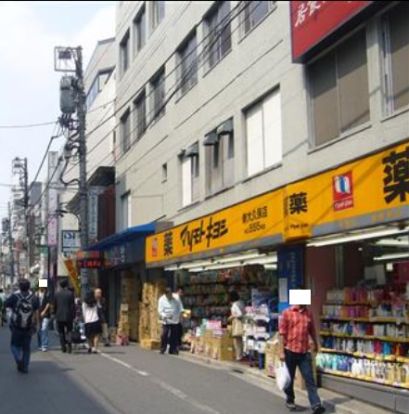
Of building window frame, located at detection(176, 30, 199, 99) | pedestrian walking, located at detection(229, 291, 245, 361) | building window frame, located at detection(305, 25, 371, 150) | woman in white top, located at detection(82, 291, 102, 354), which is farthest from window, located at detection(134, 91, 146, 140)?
building window frame, located at detection(305, 25, 371, 150)

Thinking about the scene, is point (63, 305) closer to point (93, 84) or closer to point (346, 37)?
point (346, 37)

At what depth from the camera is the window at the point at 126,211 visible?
2860 centimetres

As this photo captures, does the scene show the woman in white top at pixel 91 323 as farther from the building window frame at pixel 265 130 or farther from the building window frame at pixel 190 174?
the building window frame at pixel 265 130

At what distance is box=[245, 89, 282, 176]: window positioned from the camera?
14.8 meters

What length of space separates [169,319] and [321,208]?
9018 mm

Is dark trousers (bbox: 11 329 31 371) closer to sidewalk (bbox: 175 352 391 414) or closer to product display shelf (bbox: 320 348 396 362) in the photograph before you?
sidewalk (bbox: 175 352 391 414)

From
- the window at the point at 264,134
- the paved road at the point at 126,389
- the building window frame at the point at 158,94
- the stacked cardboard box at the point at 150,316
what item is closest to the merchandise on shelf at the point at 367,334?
the paved road at the point at 126,389

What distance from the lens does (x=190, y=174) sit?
20.7m

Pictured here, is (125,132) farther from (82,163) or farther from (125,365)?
(125,365)

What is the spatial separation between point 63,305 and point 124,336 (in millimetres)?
5636

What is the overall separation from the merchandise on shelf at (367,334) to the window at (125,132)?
17.4 meters

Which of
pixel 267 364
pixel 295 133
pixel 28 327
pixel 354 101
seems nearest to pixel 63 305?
pixel 28 327

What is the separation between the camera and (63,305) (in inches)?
732

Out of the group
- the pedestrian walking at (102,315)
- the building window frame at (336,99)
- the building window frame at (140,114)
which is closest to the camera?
the building window frame at (336,99)
